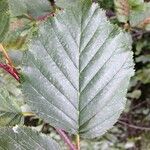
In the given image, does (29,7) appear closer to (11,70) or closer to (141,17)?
(141,17)

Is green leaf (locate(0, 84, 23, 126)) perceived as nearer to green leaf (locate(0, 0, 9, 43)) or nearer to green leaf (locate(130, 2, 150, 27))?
green leaf (locate(0, 0, 9, 43))

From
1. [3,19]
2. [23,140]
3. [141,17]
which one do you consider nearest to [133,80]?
[141,17]

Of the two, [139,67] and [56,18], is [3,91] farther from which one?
[139,67]

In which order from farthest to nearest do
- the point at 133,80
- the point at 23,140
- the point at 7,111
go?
the point at 133,80, the point at 7,111, the point at 23,140

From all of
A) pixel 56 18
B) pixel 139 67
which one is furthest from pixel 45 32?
pixel 139 67

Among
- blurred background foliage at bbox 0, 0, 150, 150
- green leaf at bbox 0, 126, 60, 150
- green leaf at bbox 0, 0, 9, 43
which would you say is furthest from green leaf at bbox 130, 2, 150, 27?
green leaf at bbox 0, 126, 60, 150

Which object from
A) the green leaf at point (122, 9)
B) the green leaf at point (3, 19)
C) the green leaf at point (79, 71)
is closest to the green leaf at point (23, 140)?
the green leaf at point (79, 71)
